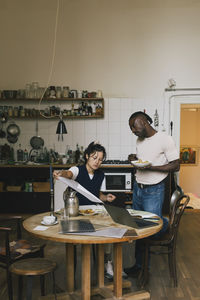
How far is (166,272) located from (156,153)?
124cm

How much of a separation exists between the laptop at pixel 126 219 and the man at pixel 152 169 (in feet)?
1.97

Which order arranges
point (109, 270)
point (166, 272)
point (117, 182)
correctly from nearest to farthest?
1. point (109, 270)
2. point (166, 272)
3. point (117, 182)

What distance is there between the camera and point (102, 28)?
Answer: 19.5 ft

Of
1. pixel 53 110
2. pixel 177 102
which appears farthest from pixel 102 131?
pixel 177 102

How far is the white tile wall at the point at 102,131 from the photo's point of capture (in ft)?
19.3

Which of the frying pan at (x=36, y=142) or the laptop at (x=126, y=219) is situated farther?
the frying pan at (x=36, y=142)

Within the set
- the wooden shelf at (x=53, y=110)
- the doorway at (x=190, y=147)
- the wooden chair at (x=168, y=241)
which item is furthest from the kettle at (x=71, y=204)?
the doorway at (x=190, y=147)

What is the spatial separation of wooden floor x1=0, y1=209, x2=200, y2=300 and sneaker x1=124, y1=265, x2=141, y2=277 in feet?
0.30

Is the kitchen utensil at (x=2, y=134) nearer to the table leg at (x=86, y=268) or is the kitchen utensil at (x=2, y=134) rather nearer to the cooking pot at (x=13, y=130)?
the cooking pot at (x=13, y=130)

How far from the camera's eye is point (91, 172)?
288 centimetres

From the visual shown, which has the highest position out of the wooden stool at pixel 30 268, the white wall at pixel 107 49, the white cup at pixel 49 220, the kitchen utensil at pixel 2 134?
the white wall at pixel 107 49

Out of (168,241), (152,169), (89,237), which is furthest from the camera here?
(152,169)

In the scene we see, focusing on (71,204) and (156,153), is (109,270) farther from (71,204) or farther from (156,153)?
(156,153)

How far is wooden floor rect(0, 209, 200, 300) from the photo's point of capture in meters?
2.75
